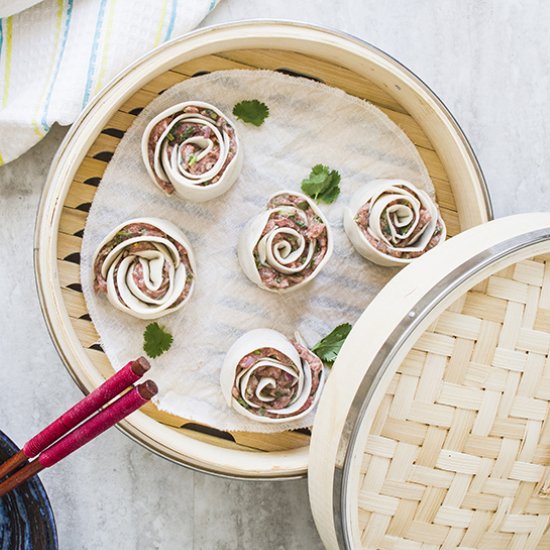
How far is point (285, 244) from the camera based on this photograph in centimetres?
209

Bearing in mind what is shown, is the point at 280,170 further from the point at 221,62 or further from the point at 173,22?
the point at 173,22

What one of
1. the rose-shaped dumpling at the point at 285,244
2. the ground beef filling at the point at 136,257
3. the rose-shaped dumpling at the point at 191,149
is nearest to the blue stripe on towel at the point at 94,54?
the rose-shaped dumpling at the point at 191,149

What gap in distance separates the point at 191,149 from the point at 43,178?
1.58ft

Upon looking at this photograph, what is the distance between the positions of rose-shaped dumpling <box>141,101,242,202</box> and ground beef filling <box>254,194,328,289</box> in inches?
6.4

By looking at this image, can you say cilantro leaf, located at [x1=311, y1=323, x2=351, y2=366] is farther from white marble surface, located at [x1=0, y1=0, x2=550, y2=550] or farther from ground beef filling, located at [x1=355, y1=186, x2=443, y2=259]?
white marble surface, located at [x1=0, y1=0, x2=550, y2=550]

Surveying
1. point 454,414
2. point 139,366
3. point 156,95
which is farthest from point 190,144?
point 454,414

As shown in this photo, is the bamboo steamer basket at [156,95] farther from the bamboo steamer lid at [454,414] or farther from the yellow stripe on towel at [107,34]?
the bamboo steamer lid at [454,414]

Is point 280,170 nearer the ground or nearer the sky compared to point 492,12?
nearer the ground

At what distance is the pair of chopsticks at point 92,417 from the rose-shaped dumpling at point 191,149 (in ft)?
2.18

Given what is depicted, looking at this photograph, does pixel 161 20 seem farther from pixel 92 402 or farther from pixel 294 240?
pixel 92 402

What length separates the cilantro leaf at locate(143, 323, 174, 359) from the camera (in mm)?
2084

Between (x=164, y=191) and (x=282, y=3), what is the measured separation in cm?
70

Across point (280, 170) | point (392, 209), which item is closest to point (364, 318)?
point (392, 209)

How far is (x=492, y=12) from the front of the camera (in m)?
2.45
